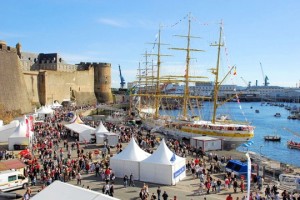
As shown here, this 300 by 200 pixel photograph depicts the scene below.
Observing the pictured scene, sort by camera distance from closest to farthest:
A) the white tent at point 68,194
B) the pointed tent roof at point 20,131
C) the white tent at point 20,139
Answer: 1. the white tent at point 68,194
2. the white tent at point 20,139
3. the pointed tent roof at point 20,131

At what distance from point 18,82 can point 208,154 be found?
33.1 m

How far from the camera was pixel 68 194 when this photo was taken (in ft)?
35.7

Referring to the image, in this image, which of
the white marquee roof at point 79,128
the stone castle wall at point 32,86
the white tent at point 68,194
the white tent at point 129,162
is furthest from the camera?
the stone castle wall at point 32,86

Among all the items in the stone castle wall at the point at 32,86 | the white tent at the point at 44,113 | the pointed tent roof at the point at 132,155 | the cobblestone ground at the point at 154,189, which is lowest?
the cobblestone ground at the point at 154,189


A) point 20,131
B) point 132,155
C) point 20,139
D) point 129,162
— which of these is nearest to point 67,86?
point 20,131

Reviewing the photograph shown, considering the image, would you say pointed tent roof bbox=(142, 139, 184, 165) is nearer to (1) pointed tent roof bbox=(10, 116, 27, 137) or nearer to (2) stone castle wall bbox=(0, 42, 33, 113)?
(1) pointed tent roof bbox=(10, 116, 27, 137)

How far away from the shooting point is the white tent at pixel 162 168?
1969 cm

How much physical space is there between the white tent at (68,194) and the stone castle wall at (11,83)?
36.9m

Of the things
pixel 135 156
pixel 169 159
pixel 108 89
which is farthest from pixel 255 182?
pixel 108 89

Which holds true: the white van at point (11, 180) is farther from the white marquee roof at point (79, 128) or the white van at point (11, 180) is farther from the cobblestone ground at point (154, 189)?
the white marquee roof at point (79, 128)

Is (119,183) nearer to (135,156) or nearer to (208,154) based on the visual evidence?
(135,156)

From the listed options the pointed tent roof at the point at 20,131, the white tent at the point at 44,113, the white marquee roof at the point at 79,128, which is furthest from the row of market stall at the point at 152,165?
the white tent at the point at 44,113

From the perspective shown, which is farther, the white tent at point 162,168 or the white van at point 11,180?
the white tent at point 162,168

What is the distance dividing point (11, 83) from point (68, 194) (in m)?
42.0
